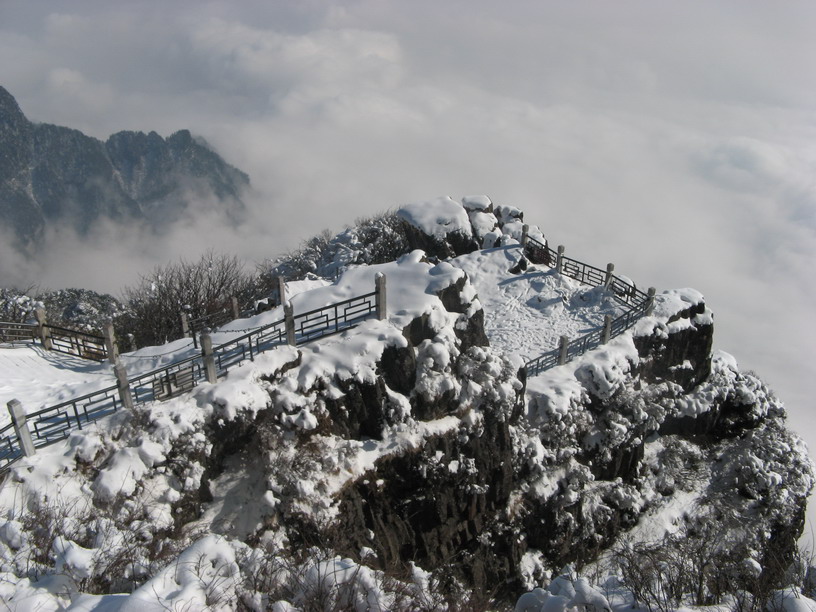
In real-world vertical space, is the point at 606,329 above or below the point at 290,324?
below

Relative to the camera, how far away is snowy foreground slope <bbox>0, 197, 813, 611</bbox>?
7992 mm

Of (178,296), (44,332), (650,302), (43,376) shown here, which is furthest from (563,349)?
(178,296)

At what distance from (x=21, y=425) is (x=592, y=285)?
23.4 metres

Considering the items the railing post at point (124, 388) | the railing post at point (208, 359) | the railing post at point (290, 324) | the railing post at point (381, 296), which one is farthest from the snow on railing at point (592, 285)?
the railing post at point (124, 388)

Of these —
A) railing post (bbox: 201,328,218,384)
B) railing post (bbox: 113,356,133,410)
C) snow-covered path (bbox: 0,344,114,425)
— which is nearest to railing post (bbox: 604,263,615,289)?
railing post (bbox: 201,328,218,384)

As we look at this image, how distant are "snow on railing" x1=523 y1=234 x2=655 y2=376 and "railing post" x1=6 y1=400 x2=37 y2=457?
537 inches

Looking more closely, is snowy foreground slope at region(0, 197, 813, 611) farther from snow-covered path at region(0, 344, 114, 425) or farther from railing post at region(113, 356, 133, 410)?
snow-covered path at region(0, 344, 114, 425)

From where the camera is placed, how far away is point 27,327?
55.7ft

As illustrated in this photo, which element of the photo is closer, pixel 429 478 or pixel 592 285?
pixel 429 478

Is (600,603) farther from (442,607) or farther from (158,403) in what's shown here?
(158,403)

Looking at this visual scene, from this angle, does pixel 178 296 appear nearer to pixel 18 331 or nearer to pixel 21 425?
pixel 18 331

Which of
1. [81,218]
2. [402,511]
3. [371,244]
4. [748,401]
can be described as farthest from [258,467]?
[81,218]

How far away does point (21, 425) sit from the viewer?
409 inches

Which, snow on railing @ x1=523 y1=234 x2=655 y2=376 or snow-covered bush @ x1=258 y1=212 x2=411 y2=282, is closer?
snow on railing @ x1=523 y1=234 x2=655 y2=376
